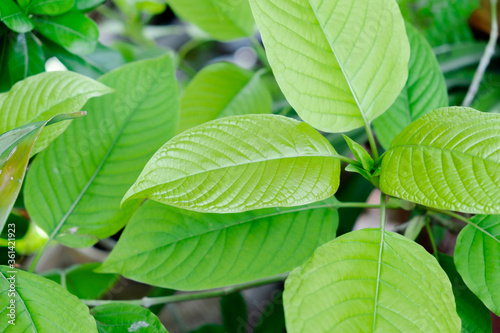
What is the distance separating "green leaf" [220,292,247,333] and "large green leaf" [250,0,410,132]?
63 cm

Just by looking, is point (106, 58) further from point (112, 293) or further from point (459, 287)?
point (459, 287)

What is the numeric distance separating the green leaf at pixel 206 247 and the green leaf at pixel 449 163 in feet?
0.54

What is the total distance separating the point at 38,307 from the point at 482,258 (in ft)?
1.72

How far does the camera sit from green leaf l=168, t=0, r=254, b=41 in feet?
2.59

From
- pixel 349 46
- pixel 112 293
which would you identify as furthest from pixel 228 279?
pixel 112 293

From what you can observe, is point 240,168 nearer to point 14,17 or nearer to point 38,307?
point 38,307

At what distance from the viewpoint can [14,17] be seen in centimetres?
56

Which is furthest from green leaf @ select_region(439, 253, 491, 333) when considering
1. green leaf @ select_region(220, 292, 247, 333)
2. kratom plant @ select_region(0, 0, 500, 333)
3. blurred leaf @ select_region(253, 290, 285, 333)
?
green leaf @ select_region(220, 292, 247, 333)

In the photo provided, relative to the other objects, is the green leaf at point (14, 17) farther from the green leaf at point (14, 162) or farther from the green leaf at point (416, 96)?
the green leaf at point (416, 96)

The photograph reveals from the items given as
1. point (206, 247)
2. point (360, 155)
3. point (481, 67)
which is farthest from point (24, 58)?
point (481, 67)

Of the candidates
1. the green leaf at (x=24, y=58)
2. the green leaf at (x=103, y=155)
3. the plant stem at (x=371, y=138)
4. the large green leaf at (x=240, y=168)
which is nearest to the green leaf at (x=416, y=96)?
the plant stem at (x=371, y=138)

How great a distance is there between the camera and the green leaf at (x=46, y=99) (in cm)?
49

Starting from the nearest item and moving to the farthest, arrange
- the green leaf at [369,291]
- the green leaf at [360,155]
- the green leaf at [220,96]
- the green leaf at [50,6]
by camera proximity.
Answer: the green leaf at [369,291]
the green leaf at [360,155]
the green leaf at [50,6]
the green leaf at [220,96]

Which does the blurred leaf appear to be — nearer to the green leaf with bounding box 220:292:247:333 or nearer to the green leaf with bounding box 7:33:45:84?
the green leaf with bounding box 220:292:247:333
